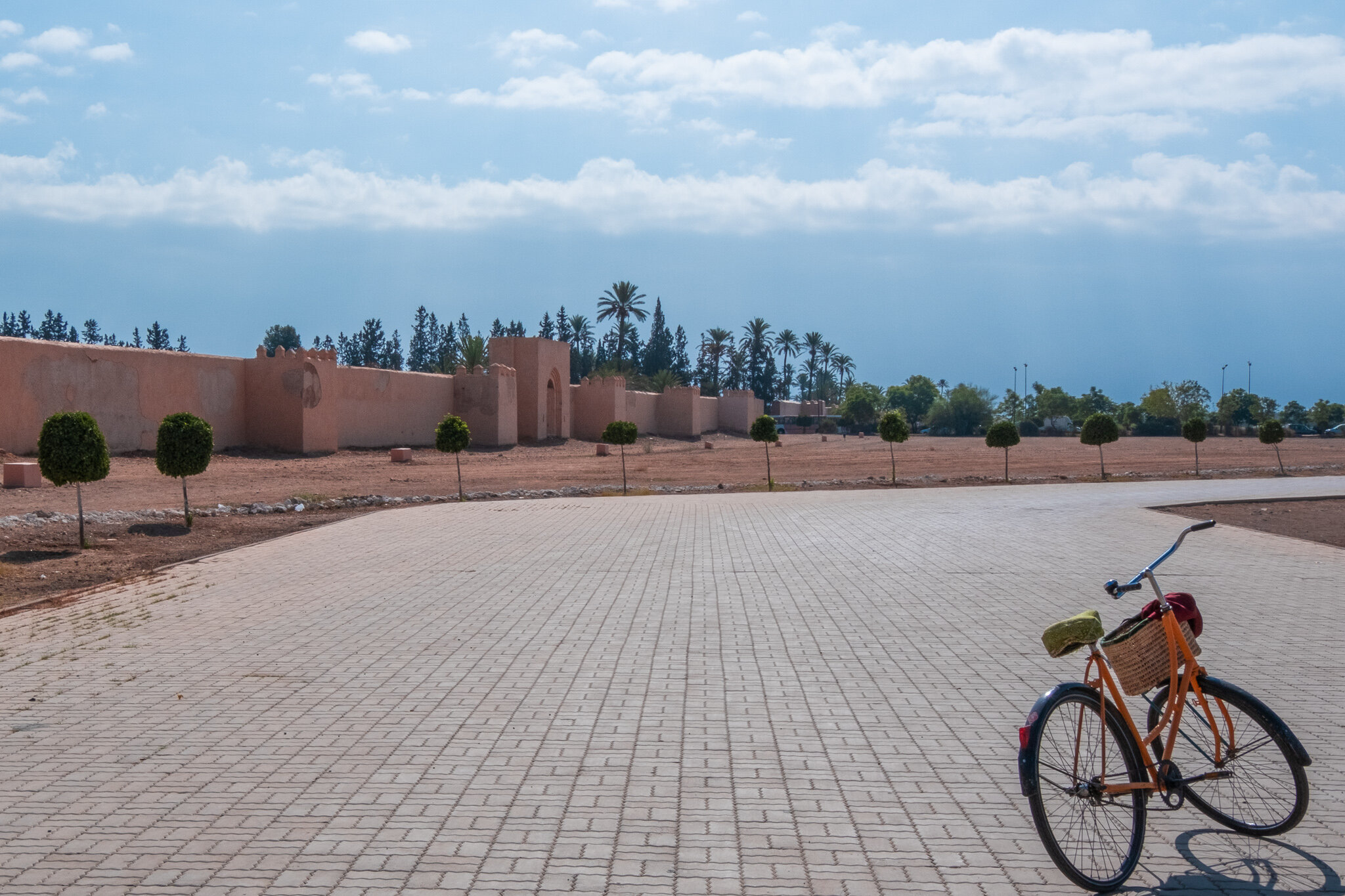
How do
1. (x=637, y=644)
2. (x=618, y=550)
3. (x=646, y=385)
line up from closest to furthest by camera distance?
(x=637, y=644), (x=618, y=550), (x=646, y=385)

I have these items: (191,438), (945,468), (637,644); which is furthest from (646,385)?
(637,644)

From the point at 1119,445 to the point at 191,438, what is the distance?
2023 inches

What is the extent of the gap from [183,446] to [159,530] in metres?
1.39

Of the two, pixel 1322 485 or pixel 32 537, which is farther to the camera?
pixel 1322 485

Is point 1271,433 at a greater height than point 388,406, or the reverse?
point 388,406

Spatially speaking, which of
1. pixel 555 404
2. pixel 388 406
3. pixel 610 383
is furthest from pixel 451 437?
pixel 610 383

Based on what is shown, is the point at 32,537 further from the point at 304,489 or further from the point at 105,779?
the point at 105,779

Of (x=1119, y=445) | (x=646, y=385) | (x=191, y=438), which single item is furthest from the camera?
(x=646, y=385)

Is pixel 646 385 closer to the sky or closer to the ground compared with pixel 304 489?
closer to the sky

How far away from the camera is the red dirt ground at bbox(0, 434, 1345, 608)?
13211 millimetres

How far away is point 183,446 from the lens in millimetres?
15875

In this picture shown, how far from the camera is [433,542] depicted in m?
13.5

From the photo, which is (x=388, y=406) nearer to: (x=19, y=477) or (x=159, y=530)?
(x=19, y=477)

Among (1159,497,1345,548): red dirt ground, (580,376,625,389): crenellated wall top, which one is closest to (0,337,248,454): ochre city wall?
(580,376,625,389): crenellated wall top
